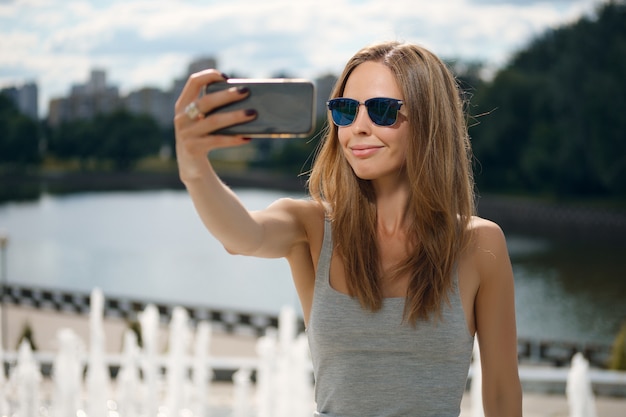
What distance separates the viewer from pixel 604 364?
54.9 feet

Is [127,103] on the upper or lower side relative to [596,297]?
upper

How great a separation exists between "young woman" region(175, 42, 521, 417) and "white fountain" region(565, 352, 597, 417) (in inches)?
180

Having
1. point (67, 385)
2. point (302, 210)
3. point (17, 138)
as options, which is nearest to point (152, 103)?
point (17, 138)

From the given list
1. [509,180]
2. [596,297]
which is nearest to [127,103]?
[509,180]

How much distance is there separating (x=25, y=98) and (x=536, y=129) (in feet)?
125

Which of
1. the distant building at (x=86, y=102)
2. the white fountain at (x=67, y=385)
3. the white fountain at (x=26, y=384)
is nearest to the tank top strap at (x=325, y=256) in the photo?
the white fountain at (x=67, y=385)

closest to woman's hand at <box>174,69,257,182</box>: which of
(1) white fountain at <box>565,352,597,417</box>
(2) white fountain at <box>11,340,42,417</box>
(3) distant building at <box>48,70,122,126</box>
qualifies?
(1) white fountain at <box>565,352,597,417</box>

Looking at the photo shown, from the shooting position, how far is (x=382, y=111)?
5.05ft

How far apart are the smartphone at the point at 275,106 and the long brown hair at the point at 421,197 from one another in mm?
318

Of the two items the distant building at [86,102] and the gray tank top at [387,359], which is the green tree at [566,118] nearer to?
the distant building at [86,102]

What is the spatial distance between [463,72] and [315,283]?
5931 cm

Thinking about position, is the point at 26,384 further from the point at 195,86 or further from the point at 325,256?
the point at 195,86

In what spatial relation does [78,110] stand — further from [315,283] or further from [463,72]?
[315,283]

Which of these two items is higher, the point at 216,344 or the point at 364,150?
the point at 364,150
